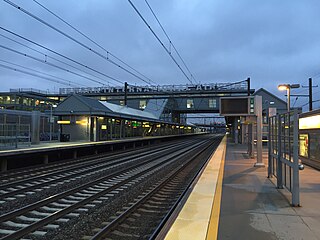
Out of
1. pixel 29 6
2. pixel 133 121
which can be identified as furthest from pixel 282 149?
pixel 133 121

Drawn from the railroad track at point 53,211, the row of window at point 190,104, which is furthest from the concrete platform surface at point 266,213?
the row of window at point 190,104

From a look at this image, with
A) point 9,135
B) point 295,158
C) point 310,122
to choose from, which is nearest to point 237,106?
point 310,122

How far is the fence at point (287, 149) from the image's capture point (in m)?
5.42

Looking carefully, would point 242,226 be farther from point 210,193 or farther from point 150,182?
point 150,182

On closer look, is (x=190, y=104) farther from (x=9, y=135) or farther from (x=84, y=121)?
(x=9, y=135)

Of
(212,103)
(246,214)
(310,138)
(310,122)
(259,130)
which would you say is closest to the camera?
(246,214)

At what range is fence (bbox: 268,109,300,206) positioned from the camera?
17.8 ft

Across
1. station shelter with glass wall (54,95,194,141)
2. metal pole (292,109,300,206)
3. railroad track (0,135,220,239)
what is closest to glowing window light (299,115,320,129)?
metal pole (292,109,300,206)

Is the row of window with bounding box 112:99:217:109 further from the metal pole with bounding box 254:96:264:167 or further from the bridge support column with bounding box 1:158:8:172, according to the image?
the bridge support column with bounding box 1:158:8:172

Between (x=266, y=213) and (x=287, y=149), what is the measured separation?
1720mm

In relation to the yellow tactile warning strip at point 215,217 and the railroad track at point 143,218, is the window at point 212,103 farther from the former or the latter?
the yellow tactile warning strip at point 215,217

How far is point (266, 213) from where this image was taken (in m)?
5.07

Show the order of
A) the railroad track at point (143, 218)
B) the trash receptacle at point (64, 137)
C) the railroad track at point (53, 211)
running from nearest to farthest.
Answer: the railroad track at point (143, 218), the railroad track at point (53, 211), the trash receptacle at point (64, 137)

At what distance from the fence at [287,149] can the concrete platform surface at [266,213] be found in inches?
12.3
